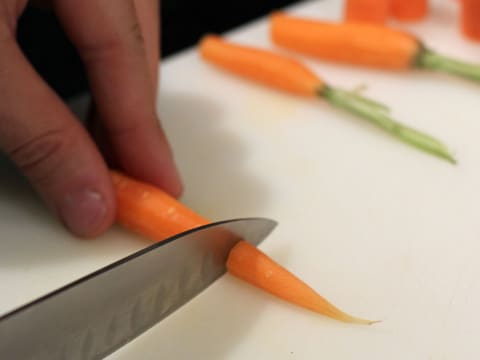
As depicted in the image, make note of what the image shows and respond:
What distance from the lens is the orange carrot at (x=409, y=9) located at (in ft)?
3.99

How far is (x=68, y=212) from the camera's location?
762mm

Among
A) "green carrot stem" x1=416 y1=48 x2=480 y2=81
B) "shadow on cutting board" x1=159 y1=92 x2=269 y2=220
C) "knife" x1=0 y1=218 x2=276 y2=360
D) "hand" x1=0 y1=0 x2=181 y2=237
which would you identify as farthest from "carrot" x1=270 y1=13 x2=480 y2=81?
"knife" x1=0 y1=218 x2=276 y2=360

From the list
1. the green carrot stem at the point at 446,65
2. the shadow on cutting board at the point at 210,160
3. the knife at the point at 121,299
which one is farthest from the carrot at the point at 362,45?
the knife at the point at 121,299

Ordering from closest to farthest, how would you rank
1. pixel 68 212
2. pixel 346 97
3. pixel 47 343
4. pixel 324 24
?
pixel 47 343 → pixel 68 212 → pixel 346 97 → pixel 324 24

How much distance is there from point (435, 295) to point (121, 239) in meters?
0.38

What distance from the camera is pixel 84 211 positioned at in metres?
0.76

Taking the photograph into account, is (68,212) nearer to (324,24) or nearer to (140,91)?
(140,91)

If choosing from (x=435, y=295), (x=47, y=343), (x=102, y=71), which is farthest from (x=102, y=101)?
(x=435, y=295)

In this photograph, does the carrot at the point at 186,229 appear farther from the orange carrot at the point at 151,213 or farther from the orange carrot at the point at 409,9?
the orange carrot at the point at 409,9

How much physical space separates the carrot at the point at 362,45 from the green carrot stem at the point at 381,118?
0.34 ft

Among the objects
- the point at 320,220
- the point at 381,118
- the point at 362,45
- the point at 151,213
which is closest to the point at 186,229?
the point at 151,213

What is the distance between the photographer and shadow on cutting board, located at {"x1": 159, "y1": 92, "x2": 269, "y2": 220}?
85cm

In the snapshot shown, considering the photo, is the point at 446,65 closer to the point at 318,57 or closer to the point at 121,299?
the point at 318,57

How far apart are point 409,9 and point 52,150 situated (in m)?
0.79
